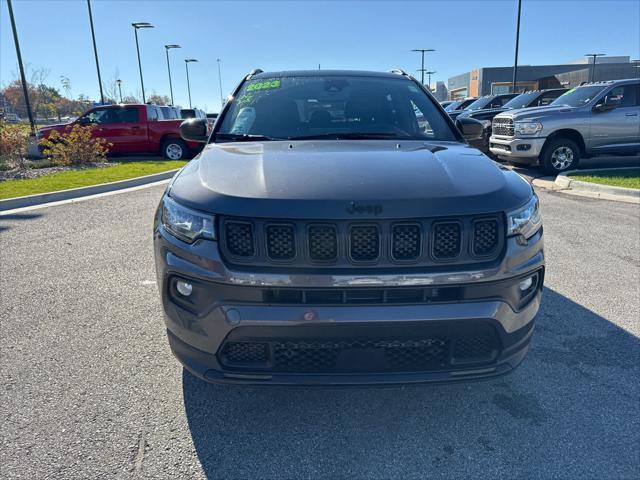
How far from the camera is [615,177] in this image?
942 cm

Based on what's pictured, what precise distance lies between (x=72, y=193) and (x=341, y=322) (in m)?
8.51

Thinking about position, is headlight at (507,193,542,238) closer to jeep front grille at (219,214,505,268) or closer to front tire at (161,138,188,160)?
jeep front grille at (219,214,505,268)

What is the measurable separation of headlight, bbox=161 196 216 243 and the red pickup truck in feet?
41.7

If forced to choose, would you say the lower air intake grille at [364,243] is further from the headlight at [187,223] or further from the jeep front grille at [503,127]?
the jeep front grille at [503,127]

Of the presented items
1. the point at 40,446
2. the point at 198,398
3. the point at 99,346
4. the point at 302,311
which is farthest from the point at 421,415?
the point at 99,346

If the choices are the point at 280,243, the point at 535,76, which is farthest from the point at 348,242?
the point at 535,76

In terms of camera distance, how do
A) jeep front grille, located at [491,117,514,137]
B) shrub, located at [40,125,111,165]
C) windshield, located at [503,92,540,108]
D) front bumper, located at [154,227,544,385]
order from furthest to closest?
windshield, located at [503,92,540,108], shrub, located at [40,125,111,165], jeep front grille, located at [491,117,514,137], front bumper, located at [154,227,544,385]

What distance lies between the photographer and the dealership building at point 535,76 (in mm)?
46406

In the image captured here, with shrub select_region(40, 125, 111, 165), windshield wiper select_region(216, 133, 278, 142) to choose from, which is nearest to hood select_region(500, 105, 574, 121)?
windshield wiper select_region(216, 133, 278, 142)

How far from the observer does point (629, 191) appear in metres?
8.05

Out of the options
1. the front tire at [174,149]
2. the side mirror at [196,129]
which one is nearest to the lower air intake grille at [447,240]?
the side mirror at [196,129]

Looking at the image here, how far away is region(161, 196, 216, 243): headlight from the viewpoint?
6.53 ft

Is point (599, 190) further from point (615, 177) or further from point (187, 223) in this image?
point (187, 223)

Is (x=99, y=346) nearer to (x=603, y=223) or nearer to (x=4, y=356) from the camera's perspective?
(x=4, y=356)
